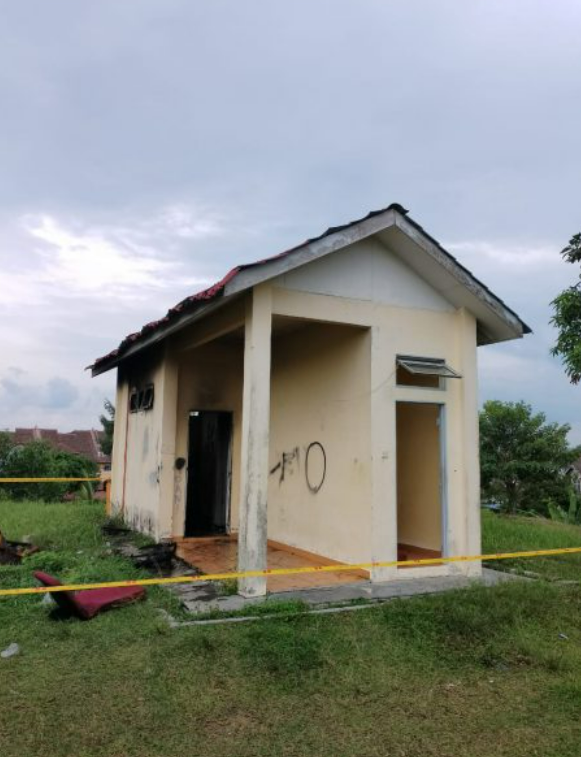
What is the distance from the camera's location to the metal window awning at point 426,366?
7.80 metres

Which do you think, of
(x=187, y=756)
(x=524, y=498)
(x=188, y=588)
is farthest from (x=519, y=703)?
(x=524, y=498)

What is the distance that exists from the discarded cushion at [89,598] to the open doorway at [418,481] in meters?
4.35

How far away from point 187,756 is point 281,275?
5.01 meters

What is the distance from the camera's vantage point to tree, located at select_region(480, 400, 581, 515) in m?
23.2

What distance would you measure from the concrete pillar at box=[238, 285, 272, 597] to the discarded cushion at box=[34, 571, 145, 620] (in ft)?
3.99

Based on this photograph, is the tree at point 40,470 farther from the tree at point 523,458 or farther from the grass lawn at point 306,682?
the tree at point 523,458

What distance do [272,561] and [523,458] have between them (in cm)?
1746

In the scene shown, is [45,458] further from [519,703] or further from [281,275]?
[519,703]

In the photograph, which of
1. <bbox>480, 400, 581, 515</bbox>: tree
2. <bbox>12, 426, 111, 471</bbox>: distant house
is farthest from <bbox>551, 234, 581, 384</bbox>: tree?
<bbox>12, 426, 111, 471</bbox>: distant house

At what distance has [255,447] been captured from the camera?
6668mm

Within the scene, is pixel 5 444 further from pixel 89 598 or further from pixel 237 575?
pixel 237 575

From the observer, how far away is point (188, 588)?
22.4 ft

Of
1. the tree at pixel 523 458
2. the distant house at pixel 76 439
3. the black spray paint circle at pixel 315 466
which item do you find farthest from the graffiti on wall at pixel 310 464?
the distant house at pixel 76 439

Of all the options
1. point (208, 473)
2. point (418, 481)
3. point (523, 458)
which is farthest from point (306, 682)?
point (523, 458)
